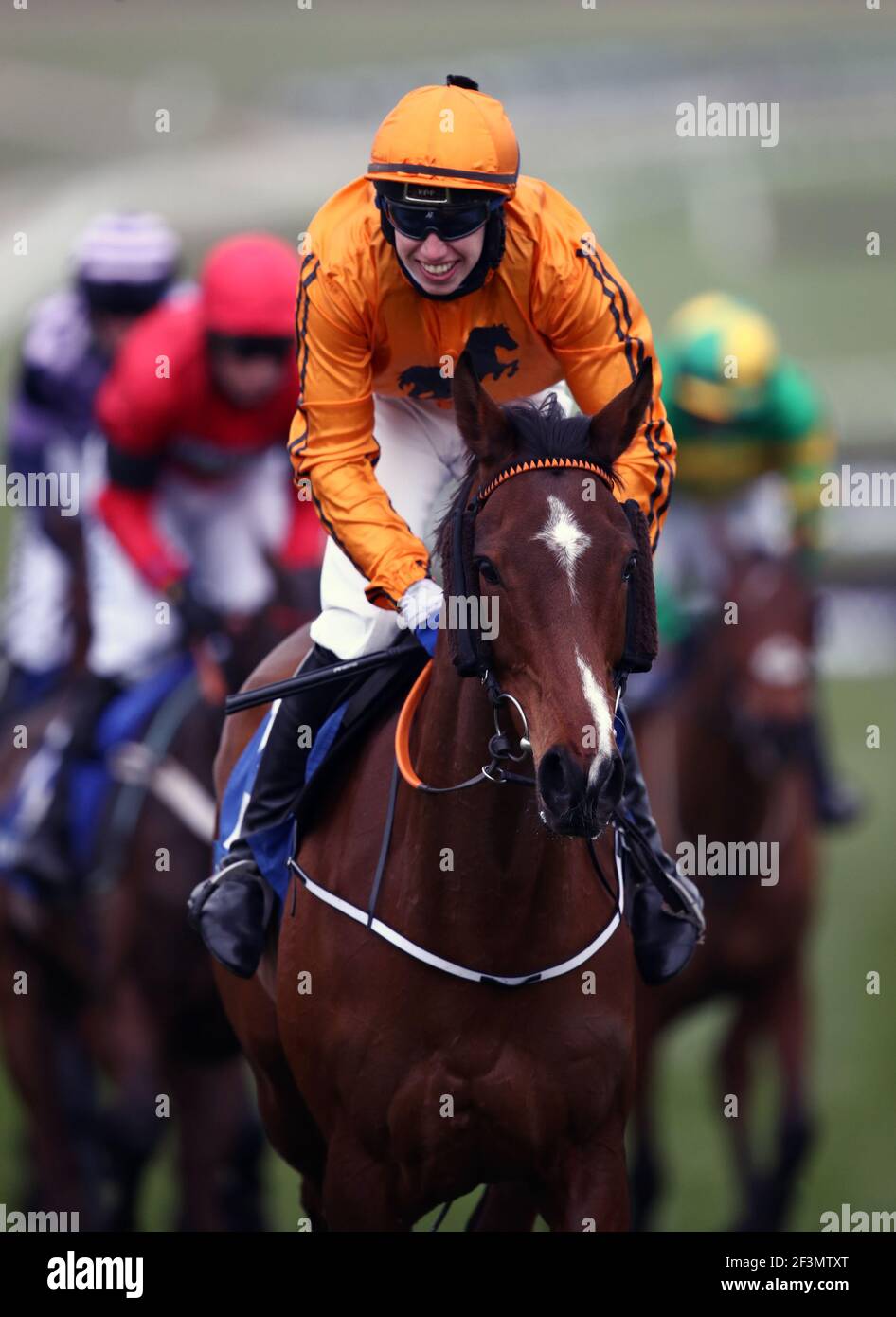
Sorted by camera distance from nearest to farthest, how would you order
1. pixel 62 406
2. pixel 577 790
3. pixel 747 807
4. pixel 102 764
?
pixel 577 790 < pixel 102 764 < pixel 747 807 < pixel 62 406

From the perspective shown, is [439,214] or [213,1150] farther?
[213,1150]

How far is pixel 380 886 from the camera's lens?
445cm

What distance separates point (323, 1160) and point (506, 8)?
32506mm

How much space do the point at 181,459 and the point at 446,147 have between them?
11.5ft


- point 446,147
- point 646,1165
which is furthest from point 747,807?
point 446,147

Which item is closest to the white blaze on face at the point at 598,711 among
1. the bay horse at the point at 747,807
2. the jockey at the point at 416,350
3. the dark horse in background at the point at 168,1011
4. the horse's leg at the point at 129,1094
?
the jockey at the point at 416,350

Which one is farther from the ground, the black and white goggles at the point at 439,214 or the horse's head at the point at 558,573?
the black and white goggles at the point at 439,214

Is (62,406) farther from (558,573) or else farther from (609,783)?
(609,783)

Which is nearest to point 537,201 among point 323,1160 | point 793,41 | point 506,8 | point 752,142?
point 323,1160

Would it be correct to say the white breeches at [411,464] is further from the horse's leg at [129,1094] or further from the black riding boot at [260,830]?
the horse's leg at [129,1094]

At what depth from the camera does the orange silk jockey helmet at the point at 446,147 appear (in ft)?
14.0

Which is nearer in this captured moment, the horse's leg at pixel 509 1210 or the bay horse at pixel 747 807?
the horse's leg at pixel 509 1210

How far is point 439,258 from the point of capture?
4340 mm
